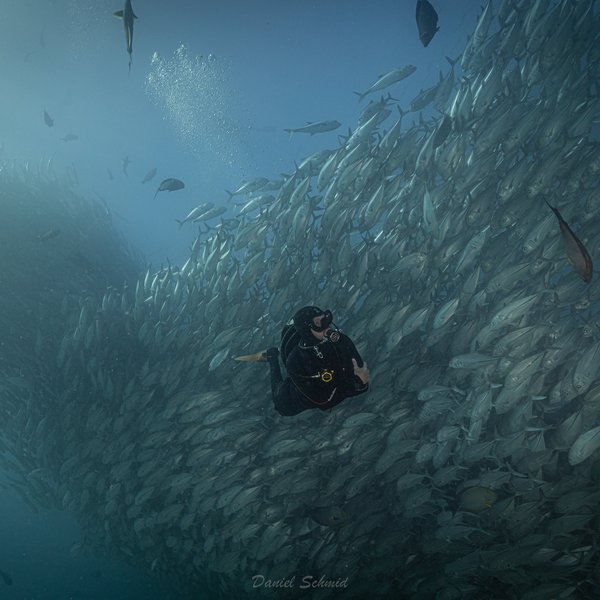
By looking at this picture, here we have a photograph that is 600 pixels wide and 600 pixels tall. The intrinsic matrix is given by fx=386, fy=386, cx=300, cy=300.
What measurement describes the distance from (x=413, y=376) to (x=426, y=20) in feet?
16.2

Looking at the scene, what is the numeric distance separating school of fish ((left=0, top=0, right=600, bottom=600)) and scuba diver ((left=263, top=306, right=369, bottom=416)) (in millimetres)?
1926

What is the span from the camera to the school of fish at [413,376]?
477 cm

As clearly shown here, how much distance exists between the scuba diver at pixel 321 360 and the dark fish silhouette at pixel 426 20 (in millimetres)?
4500

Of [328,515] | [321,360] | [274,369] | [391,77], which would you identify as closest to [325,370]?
[321,360]

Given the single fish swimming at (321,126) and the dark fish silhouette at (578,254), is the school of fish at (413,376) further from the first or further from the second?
the single fish swimming at (321,126)

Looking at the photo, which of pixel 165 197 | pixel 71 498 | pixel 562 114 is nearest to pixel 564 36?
pixel 562 114

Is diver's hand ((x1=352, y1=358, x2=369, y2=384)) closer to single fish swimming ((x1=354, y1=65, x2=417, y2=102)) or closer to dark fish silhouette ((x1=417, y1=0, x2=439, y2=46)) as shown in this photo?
dark fish silhouette ((x1=417, y1=0, x2=439, y2=46))

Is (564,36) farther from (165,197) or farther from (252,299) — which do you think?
(165,197)

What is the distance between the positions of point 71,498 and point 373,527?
7954 mm

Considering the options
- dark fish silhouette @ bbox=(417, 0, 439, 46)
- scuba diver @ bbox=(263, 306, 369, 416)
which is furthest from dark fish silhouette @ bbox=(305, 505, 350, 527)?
dark fish silhouette @ bbox=(417, 0, 439, 46)

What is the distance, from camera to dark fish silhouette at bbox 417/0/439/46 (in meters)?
5.18

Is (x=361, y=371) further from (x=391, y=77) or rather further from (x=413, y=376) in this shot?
(x=391, y=77)

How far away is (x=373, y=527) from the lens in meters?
6.12

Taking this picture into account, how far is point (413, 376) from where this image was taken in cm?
562
